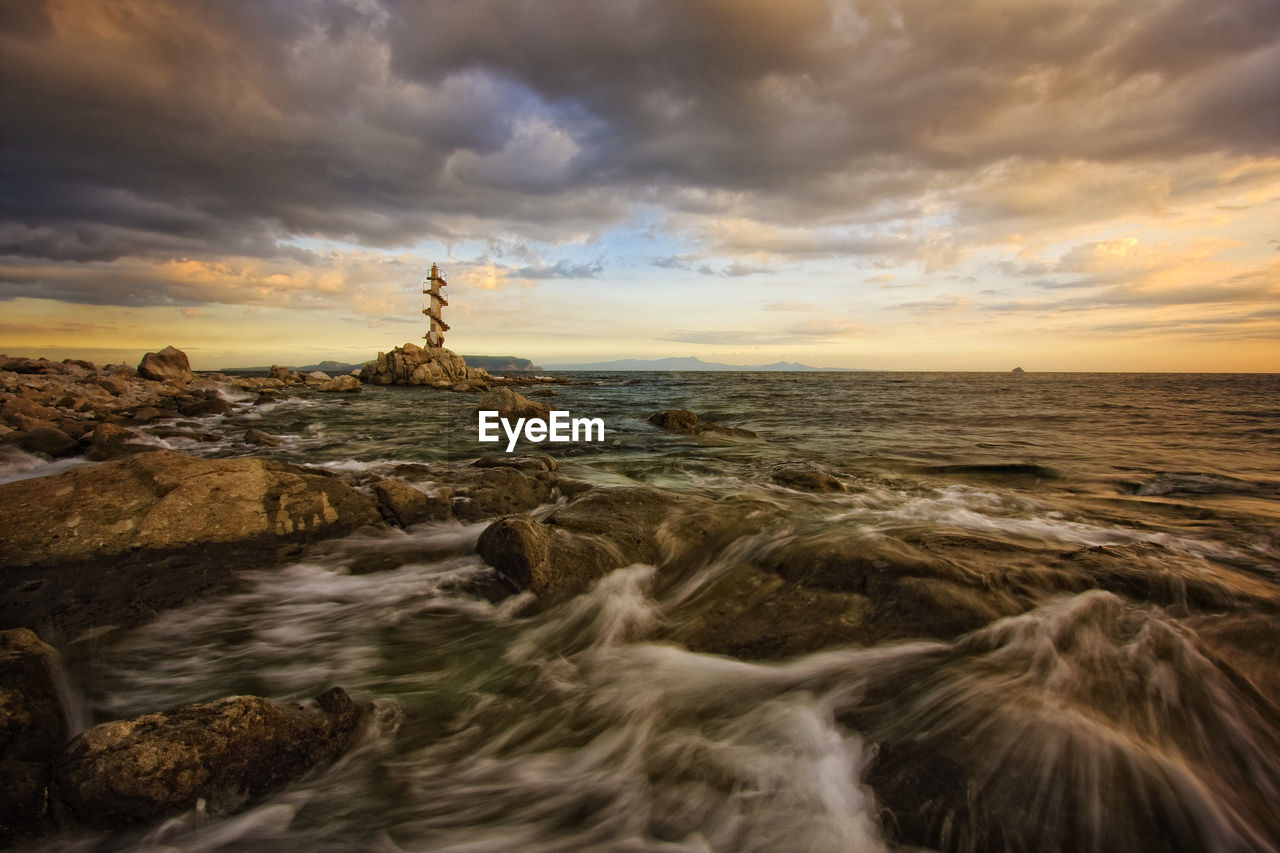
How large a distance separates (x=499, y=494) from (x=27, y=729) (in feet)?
17.6

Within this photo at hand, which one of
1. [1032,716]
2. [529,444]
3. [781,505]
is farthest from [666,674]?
[529,444]

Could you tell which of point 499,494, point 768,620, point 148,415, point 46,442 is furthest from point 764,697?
point 148,415

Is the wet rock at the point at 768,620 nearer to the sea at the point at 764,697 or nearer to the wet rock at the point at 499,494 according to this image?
the sea at the point at 764,697

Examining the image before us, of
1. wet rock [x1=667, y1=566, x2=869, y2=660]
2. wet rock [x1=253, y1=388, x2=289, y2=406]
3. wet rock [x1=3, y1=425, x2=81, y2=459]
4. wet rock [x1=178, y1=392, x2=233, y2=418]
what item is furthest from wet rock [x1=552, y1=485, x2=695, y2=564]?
wet rock [x1=253, y1=388, x2=289, y2=406]

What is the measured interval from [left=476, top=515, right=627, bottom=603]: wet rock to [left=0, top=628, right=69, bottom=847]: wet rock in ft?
10.0

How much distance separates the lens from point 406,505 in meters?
7.16

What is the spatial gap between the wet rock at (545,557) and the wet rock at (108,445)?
9.86 metres

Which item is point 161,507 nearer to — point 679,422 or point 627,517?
point 627,517

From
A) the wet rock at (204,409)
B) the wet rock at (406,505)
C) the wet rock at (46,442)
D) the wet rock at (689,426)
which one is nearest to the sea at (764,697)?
the wet rock at (406,505)

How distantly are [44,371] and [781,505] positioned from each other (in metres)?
42.9

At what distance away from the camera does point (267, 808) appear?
2.60 meters

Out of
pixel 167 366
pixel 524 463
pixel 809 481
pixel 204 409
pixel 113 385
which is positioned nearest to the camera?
pixel 809 481

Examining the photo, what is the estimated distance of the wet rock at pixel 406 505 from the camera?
7.04 metres

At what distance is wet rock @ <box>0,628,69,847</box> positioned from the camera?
7.51ft
